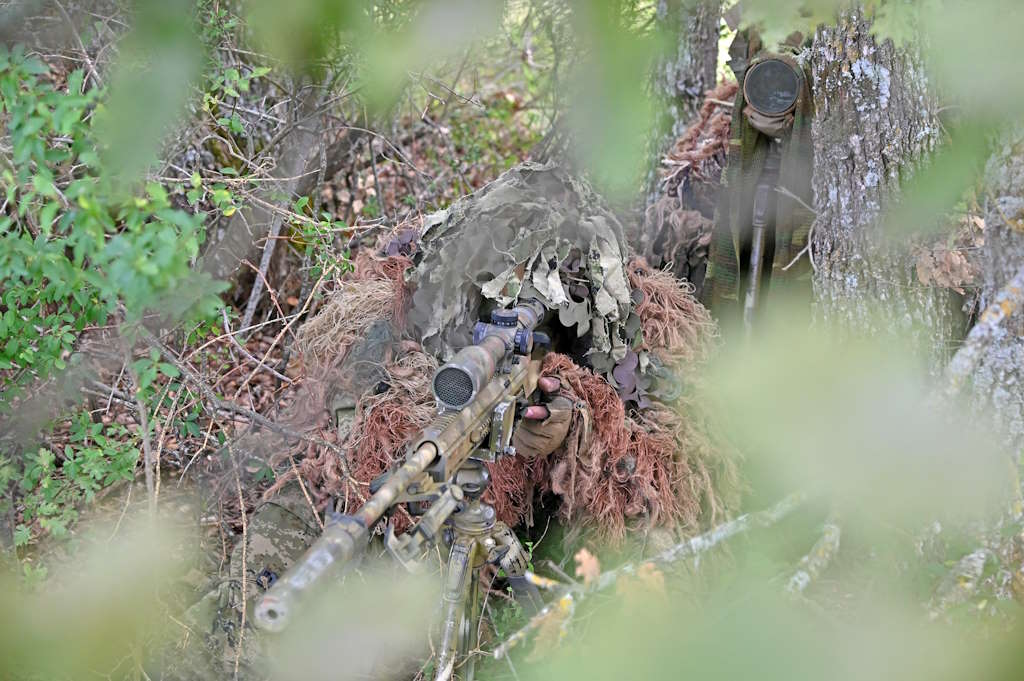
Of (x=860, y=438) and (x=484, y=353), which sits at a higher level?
(x=484, y=353)

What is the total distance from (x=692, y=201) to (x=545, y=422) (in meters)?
1.95

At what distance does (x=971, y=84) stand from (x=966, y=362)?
0.56 meters

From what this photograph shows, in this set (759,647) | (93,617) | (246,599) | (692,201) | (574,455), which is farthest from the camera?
(692,201)

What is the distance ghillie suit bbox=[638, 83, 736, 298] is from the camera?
4277 millimetres

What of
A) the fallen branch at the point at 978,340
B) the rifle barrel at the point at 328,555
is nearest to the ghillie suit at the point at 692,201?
the fallen branch at the point at 978,340

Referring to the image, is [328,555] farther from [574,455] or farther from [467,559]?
[574,455]

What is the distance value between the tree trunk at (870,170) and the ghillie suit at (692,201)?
1375mm

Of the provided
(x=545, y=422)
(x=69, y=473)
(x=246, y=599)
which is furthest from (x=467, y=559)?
(x=69, y=473)

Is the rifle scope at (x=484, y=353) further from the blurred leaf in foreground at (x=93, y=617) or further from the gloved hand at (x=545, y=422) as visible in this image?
the blurred leaf in foreground at (x=93, y=617)

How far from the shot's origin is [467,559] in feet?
7.78

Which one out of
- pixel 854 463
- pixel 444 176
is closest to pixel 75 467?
pixel 854 463

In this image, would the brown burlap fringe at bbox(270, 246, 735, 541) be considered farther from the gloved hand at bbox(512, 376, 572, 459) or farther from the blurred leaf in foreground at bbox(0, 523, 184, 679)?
the blurred leaf in foreground at bbox(0, 523, 184, 679)

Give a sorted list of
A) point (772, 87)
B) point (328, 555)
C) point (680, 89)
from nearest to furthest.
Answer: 1. point (328, 555)
2. point (772, 87)
3. point (680, 89)

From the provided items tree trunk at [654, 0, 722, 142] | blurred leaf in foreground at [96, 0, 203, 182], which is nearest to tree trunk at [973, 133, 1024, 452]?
blurred leaf in foreground at [96, 0, 203, 182]
